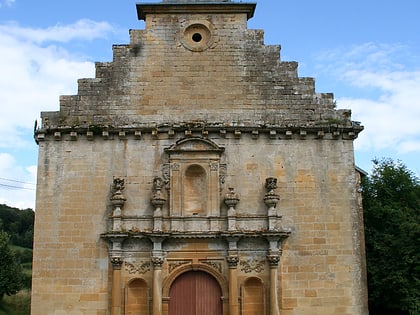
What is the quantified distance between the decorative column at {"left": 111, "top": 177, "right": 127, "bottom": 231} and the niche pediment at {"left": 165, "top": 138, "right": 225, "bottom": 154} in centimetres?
183

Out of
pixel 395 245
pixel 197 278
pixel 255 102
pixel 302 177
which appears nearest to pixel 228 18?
pixel 255 102

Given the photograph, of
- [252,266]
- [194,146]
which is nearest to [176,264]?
[252,266]

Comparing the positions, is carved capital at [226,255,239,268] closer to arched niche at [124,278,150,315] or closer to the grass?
arched niche at [124,278,150,315]

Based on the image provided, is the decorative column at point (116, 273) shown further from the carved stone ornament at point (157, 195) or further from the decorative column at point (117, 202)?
the carved stone ornament at point (157, 195)

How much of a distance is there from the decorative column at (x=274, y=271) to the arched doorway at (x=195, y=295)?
1.57 m

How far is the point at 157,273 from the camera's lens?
54.5 ft

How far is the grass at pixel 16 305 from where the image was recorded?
109 feet

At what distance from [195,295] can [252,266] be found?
193cm

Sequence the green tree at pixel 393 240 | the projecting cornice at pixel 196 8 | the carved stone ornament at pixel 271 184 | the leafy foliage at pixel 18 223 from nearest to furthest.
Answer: the carved stone ornament at pixel 271 184 → the projecting cornice at pixel 196 8 → the green tree at pixel 393 240 → the leafy foliage at pixel 18 223

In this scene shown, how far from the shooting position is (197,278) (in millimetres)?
17094

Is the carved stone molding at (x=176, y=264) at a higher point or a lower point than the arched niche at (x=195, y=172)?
lower

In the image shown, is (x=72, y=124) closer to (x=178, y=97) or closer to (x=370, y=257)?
(x=178, y=97)

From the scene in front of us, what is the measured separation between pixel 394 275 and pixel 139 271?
9.46m

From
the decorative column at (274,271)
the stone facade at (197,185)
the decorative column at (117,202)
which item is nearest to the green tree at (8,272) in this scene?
the stone facade at (197,185)
